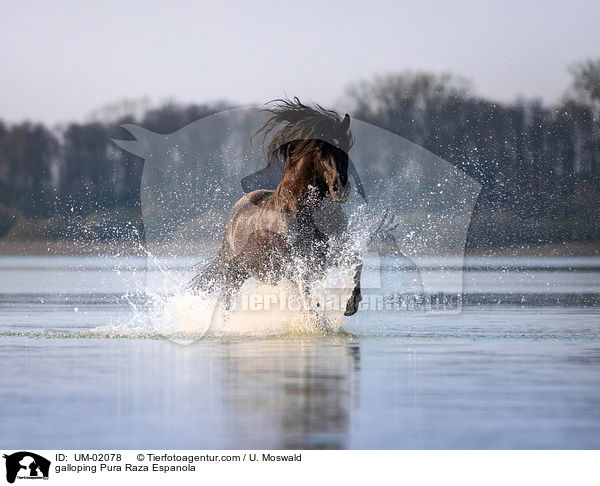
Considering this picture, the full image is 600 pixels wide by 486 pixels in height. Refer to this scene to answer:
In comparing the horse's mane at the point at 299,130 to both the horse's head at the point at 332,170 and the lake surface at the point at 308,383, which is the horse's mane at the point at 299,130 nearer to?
the horse's head at the point at 332,170

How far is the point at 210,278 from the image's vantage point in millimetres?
10109

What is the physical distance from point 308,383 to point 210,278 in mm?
3989

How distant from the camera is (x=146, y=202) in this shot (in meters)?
13.0

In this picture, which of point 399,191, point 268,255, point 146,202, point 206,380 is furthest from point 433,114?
point 206,380

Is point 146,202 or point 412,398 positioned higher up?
point 146,202

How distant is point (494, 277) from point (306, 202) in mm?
9703

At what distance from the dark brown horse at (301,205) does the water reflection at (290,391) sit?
813mm

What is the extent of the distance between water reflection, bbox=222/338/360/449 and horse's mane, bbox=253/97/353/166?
1504 mm

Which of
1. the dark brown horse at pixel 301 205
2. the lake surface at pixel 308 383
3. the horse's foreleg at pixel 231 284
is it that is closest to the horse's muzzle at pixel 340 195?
the dark brown horse at pixel 301 205

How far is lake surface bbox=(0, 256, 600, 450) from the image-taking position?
16.3 ft
